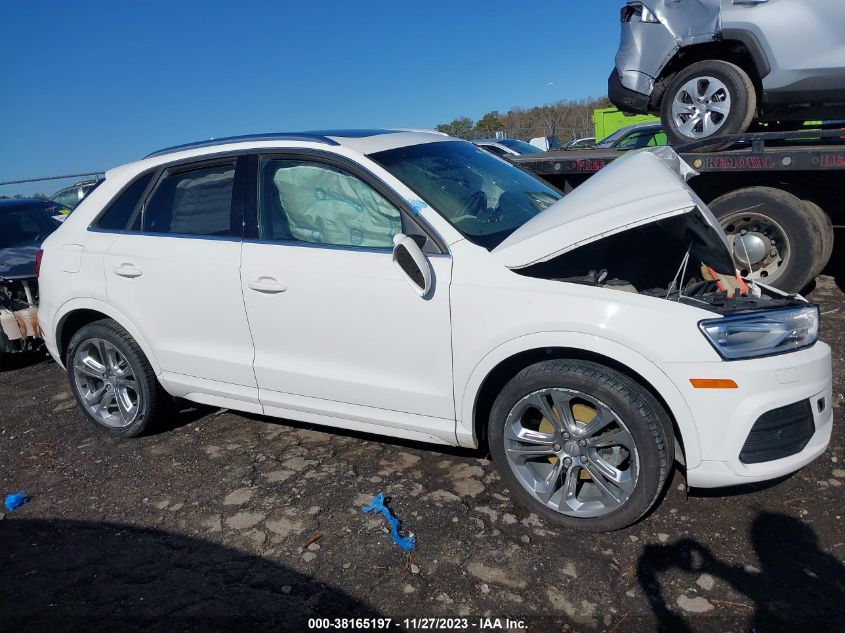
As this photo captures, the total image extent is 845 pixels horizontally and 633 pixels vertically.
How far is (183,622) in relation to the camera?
2680mm

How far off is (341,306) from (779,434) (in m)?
2.01

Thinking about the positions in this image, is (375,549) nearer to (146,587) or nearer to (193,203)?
(146,587)

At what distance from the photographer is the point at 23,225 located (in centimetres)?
711

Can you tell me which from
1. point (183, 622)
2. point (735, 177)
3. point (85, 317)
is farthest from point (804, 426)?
point (85, 317)

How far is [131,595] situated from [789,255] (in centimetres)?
524

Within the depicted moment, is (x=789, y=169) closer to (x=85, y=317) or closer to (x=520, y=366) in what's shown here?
(x=520, y=366)

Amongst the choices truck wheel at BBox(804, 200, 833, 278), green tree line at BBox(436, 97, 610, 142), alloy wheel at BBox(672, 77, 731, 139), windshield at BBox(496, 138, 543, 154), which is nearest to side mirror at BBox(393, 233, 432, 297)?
truck wheel at BBox(804, 200, 833, 278)

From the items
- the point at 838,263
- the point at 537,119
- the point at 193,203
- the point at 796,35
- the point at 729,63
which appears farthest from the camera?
the point at 537,119

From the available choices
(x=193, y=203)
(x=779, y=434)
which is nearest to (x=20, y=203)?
(x=193, y=203)

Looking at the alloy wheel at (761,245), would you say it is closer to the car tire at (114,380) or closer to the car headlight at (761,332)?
the car headlight at (761,332)

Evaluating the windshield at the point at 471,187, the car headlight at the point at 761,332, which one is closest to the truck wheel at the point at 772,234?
the windshield at the point at 471,187

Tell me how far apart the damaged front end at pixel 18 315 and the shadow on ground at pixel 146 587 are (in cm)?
289

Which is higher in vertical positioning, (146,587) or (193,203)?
(193,203)

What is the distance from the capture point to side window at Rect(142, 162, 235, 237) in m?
3.77
